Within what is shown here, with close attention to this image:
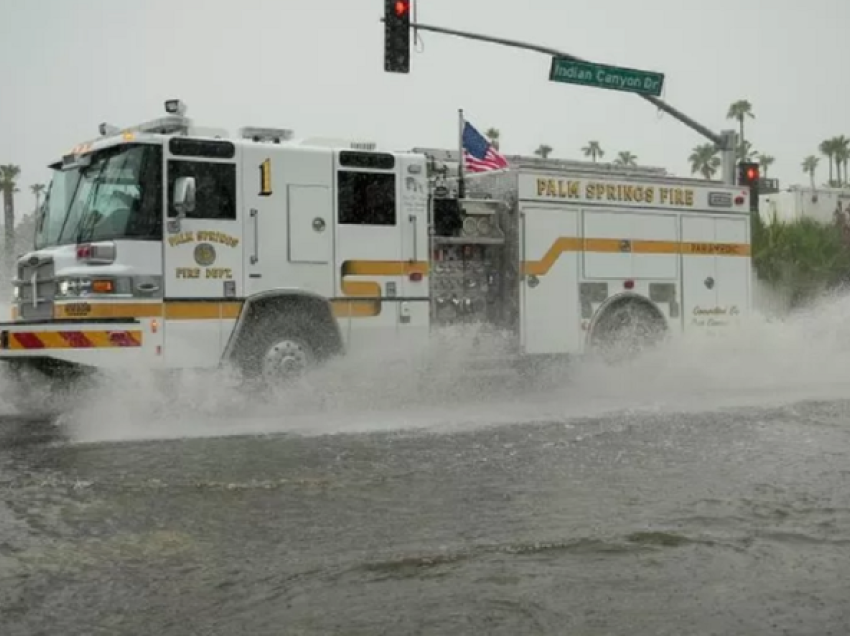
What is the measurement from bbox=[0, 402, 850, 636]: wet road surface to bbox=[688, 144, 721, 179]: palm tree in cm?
10486

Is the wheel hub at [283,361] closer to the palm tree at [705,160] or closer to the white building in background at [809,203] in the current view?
the white building in background at [809,203]

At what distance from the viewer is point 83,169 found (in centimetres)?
1160

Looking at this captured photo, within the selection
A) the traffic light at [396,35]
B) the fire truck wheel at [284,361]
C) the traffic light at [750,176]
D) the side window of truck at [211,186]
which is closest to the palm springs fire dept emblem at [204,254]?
the side window of truck at [211,186]

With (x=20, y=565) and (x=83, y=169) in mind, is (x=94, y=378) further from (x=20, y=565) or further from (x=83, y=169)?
(x=20, y=565)

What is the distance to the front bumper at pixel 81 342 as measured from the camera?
10453mm

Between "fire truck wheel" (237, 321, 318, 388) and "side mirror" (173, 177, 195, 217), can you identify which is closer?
"side mirror" (173, 177, 195, 217)

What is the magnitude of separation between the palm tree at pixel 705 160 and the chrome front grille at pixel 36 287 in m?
102

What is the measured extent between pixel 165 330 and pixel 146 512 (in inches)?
191

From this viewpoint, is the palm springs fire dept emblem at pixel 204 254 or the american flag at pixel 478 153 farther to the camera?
the american flag at pixel 478 153

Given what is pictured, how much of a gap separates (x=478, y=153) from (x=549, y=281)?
9.46 feet

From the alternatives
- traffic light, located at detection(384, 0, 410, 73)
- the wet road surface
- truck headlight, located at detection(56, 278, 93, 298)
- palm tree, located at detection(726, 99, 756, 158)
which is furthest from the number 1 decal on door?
palm tree, located at detection(726, 99, 756, 158)

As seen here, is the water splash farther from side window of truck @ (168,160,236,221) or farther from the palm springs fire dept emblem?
side window of truck @ (168,160,236,221)

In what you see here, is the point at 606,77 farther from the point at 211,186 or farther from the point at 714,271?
the point at 211,186

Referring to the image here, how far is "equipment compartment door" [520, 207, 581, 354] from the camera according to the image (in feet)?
45.3
